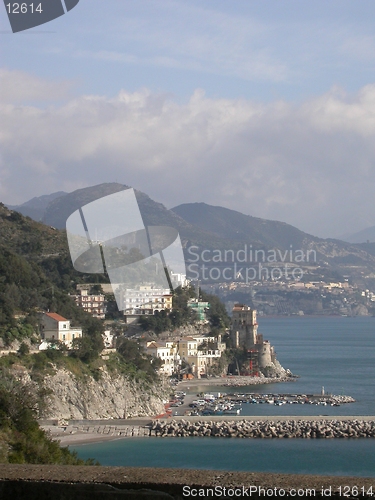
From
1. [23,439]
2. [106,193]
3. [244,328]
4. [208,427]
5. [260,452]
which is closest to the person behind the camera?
[23,439]

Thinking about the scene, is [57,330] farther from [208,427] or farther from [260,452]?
[260,452]

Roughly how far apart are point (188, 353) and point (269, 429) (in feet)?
50.6

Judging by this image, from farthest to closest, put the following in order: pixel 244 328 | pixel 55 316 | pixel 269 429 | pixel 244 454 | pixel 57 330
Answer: pixel 244 328
pixel 55 316
pixel 57 330
pixel 269 429
pixel 244 454


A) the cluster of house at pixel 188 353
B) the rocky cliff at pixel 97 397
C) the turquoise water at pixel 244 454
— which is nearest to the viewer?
the turquoise water at pixel 244 454

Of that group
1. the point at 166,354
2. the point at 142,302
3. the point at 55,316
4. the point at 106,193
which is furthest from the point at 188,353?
the point at 106,193

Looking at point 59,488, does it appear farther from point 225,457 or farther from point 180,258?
point 180,258

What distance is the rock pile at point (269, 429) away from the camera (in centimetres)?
2297

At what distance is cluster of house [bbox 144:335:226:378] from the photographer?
3675 centimetres

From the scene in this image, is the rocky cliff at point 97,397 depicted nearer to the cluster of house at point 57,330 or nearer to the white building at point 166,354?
the cluster of house at point 57,330

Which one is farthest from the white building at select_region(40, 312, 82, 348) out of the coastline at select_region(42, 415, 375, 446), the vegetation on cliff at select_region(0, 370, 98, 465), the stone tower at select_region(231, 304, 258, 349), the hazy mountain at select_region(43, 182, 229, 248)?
the hazy mountain at select_region(43, 182, 229, 248)

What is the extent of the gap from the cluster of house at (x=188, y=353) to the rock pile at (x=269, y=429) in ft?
39.0

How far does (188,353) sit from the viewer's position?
126ft

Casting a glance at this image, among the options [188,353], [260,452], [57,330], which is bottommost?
[260,452]

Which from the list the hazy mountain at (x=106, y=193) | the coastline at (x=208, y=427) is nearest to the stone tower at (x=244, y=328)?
the coastline at (x=208, y=427)
